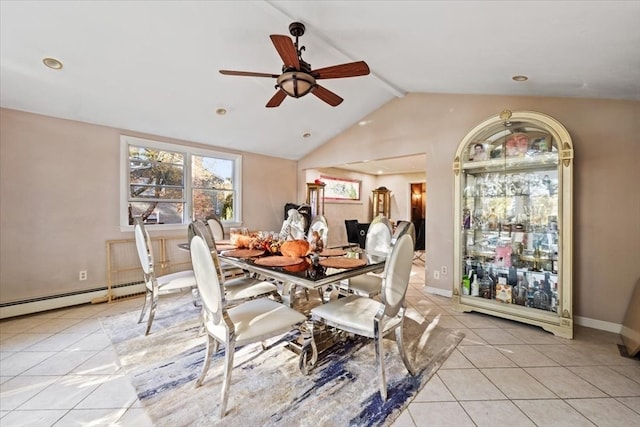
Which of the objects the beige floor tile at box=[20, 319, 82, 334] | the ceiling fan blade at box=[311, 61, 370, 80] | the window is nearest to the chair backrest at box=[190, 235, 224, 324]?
the ceiling fan blade at box=[311, 61, 370, 80]

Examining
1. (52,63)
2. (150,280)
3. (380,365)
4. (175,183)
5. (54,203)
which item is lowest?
(380,365)

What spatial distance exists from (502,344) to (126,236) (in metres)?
Result: 4.57

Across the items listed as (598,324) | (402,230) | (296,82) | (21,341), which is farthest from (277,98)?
(598,324)

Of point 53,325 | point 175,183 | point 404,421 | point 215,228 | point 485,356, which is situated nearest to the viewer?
point 404,421

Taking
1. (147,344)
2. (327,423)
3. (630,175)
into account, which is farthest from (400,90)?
(147,344)

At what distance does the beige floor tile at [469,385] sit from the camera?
1735mm

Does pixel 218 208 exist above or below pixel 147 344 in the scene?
above

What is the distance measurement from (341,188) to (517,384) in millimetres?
5871

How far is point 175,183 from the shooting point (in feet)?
13.9

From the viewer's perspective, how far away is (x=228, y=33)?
97.4 inches

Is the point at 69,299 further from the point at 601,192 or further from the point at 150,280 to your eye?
the point at 601,192

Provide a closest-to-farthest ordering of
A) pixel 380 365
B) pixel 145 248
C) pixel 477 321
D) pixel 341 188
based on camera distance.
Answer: pixel 380 365, pixel 145 248, pixel 477 321, pixel 341 188

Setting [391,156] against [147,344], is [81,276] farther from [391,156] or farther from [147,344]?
[391,156]

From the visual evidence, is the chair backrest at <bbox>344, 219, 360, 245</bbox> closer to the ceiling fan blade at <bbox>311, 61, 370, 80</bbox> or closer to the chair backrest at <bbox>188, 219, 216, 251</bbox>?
the ceiling fan blade at <bbox>311, 61, 370, 80</bbox>
